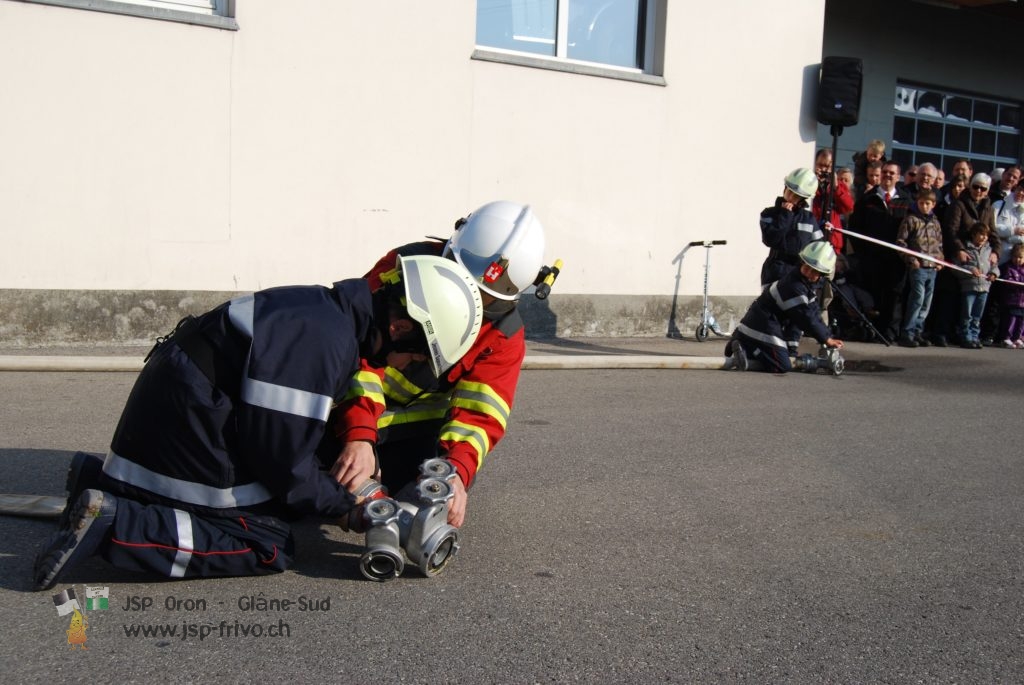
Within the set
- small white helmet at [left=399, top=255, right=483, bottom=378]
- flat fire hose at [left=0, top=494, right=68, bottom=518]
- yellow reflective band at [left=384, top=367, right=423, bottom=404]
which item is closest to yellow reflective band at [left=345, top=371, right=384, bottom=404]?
yellow reflective band at [left=384, top=367, right=423, bottom=404]

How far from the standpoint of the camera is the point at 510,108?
10883 mm

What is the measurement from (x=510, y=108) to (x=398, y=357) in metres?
7.40

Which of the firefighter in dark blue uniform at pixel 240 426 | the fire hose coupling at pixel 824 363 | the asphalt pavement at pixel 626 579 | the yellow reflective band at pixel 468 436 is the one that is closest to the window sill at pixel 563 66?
the fire hose coupling at pixel 824 363

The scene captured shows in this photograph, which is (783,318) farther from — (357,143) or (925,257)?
(357,143)

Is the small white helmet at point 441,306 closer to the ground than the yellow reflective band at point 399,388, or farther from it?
farther from it

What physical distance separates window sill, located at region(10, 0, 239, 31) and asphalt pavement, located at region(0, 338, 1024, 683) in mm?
3506

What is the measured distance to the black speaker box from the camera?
40.6 feet

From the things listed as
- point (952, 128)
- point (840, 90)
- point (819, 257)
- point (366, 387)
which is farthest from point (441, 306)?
point (952, 128)

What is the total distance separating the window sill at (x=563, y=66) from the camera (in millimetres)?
10781

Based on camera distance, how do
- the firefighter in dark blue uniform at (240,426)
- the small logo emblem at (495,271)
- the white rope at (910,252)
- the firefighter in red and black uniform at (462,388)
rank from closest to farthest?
the firefighter in dark blue uniform at (240,426)
the firefighter in red and black uniform at (462,388)
the small logo emblem at (495,271)
the white rope at (910,252)

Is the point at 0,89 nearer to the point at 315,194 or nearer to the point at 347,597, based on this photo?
the point at 315,194

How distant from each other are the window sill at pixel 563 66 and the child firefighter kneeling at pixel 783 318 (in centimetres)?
304

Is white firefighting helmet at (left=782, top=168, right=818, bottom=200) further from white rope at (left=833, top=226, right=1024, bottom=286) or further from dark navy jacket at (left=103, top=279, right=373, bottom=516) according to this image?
dark navy jacket at (left=103, top=279, right=373, bottom=516)

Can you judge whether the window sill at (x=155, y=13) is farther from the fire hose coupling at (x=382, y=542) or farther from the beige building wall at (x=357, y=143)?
the fire hose coupling at (x=382, y=542)
